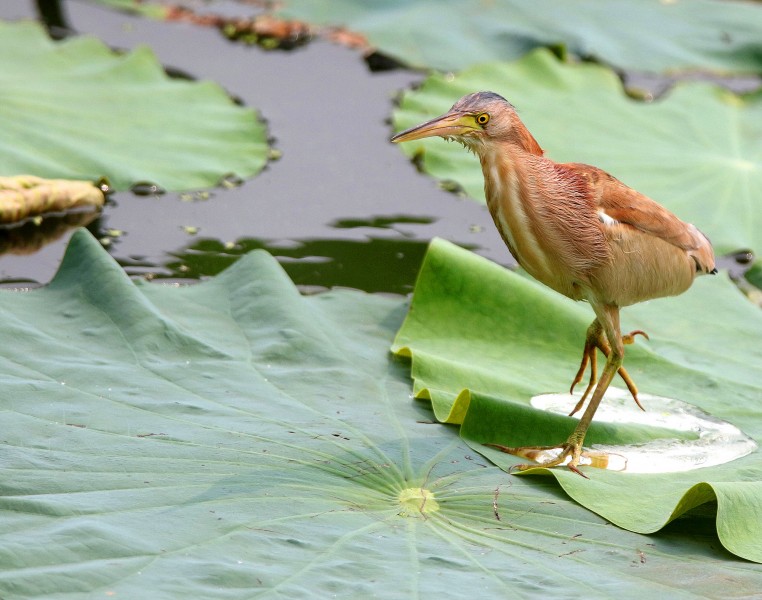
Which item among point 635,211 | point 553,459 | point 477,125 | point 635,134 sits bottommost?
point 635,134

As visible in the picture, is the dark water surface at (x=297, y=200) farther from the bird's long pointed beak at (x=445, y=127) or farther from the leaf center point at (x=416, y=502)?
the leaf center point at (x=416, y=502)

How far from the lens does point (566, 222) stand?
2.81 meters

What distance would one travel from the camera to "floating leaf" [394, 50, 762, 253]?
452 centimetres

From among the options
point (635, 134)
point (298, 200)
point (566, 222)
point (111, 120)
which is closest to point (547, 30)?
point (635, 134)

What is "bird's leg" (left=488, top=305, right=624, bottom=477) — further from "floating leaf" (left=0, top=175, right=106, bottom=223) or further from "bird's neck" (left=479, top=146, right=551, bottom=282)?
"floating leaf" (left=0, top=175, right=106, bottom=223)

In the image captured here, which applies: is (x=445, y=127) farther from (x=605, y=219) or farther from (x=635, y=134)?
(x=635, y=134)

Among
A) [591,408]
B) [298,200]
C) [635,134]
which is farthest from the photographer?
[635,134]

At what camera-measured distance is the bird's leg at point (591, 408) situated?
2.83 m

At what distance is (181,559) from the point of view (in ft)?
7.30

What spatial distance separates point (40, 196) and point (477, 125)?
74.4 inches

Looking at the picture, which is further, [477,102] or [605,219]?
[605,219]

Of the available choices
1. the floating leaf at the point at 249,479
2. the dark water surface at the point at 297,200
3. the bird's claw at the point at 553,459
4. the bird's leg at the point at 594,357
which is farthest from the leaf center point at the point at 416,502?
the dark water surface at the point at 297,200

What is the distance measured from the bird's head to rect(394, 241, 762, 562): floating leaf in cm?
63

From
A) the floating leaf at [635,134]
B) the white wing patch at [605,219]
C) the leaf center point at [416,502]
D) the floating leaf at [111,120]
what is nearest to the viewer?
the leaf center point at [416,502]
